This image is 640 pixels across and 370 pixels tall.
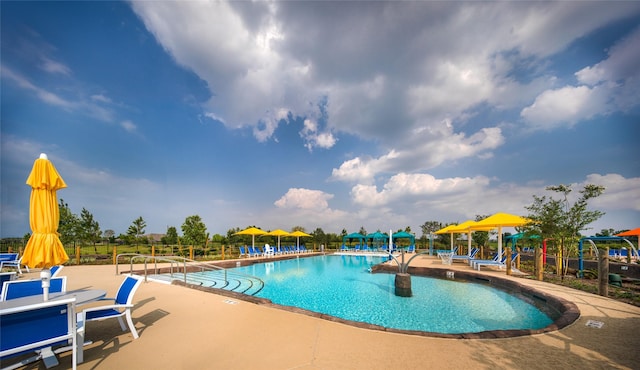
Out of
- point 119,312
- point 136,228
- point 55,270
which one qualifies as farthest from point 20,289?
point 136,228

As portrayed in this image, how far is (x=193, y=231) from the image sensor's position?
1880 centimetres

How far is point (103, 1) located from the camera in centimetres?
900

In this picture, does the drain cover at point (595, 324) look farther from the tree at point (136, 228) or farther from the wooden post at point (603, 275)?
the tree at point (136, 228)

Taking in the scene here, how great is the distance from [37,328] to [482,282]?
11816 millimetres

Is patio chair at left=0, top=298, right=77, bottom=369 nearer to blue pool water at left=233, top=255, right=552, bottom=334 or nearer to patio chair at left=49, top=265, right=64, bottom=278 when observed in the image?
patio chair at left=49, top=265, right=64, bottom=278

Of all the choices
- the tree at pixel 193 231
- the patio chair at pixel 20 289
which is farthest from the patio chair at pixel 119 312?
the tree at pixel 193 231

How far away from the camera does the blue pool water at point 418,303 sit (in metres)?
5.54

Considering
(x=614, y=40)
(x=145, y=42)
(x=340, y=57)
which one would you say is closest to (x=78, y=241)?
(x=145, y=42)

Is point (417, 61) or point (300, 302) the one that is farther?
point (417, 61)

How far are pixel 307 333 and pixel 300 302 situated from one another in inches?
171

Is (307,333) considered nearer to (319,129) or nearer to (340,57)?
(340,57)

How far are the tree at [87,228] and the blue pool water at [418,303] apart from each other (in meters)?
16.5

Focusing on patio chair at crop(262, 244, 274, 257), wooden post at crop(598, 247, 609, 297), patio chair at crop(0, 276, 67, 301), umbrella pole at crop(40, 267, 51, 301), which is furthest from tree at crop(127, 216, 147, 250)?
wooden post at crop(598, 247, 609, 297)

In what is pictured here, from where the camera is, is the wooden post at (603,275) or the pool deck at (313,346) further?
the wooden post at (603,275)
